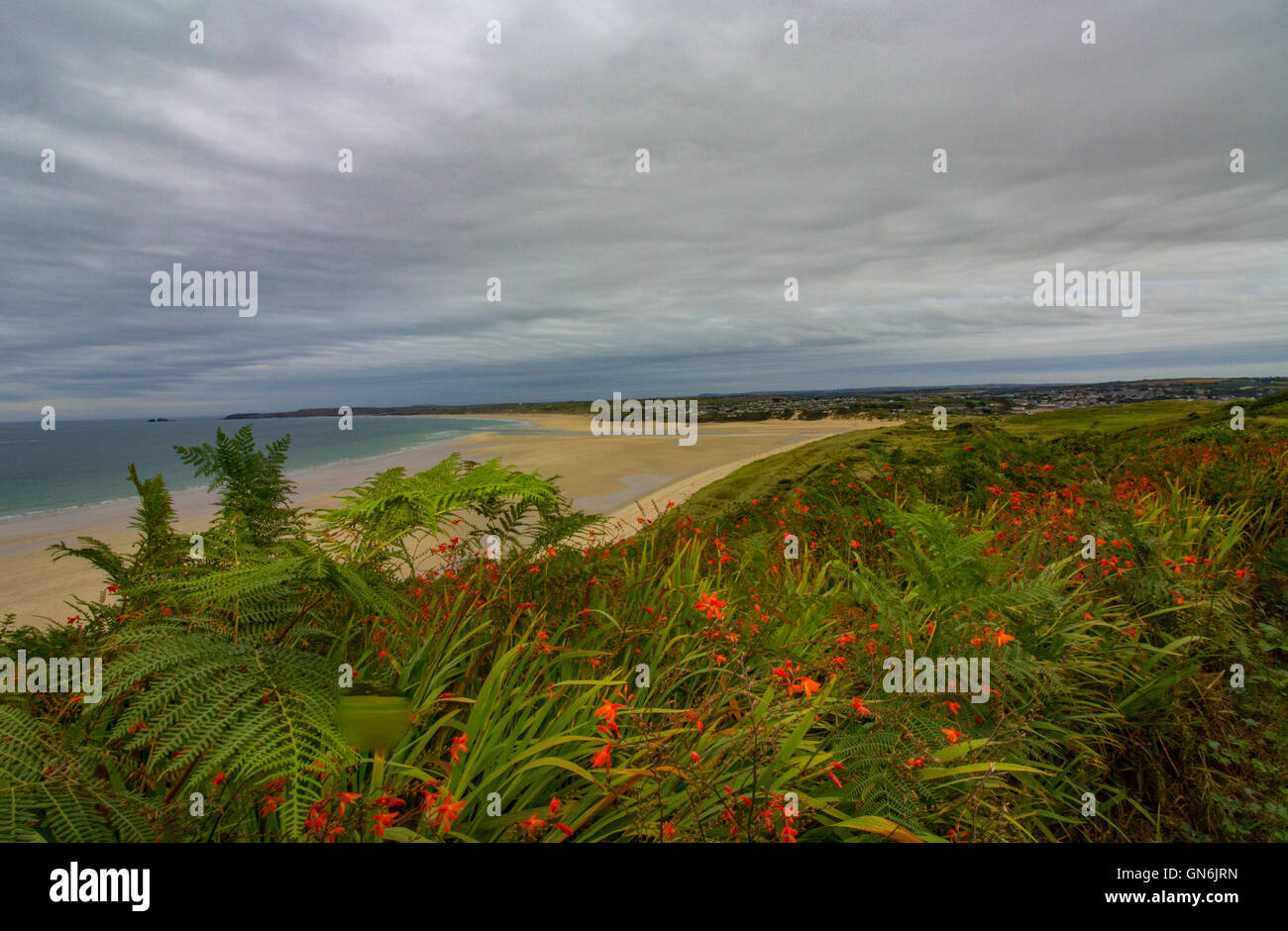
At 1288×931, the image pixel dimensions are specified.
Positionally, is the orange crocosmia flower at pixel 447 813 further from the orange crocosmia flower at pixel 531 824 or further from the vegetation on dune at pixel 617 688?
the orange crocosmia flower at pixel 531 824

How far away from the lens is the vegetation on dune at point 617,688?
5.24ft

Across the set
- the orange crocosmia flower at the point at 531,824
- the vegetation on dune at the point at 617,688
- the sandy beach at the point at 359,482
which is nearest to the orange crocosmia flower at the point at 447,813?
the vegetation on dune at the point at 617,688

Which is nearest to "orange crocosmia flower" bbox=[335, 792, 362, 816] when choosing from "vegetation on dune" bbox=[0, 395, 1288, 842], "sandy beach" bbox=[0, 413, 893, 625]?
"vegetation on dune" bbox=[0, 395, 1288, 842]

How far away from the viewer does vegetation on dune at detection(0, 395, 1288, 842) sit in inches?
62.8

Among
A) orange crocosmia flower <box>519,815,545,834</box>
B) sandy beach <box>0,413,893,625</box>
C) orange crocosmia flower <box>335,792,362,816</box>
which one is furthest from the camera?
sandy beach <box>0,413,893,625</box>

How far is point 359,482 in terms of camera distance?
25094mm

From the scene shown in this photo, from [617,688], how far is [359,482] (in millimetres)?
25590

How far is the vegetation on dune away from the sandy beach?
54cm

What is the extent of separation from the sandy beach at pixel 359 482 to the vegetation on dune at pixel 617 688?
544 mm

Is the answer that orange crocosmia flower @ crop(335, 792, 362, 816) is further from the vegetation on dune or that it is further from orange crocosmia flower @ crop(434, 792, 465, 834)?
orange crocosmia flower @ crop(434, 792, 465, 834)

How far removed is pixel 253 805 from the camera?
1625 millimetres

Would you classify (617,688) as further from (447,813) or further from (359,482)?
(359,482)
